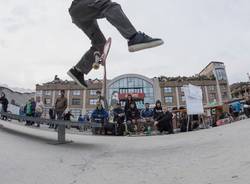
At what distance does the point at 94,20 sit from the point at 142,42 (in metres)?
0.85

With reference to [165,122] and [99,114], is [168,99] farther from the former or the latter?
[99,114]

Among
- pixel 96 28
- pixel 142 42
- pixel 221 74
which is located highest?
pixel 221 74

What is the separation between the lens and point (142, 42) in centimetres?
231

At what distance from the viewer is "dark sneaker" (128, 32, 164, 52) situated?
232cm

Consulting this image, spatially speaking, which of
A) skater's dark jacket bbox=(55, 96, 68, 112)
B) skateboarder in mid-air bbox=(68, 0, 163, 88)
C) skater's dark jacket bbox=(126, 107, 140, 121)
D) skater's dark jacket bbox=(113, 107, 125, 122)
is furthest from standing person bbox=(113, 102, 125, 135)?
skateboarder in mid-air bbox=(68, 0, 163, 88)

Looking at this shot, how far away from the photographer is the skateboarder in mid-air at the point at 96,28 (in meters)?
2.35

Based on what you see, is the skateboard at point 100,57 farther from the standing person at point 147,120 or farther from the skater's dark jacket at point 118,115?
the standing person at point 147,120

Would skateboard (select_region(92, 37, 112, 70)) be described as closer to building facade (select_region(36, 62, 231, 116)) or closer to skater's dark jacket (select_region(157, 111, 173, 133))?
skater's dark jacket (select_region(157, 111, 173, 133))

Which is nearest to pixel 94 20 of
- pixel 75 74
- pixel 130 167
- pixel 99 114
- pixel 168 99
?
pixel 75 74

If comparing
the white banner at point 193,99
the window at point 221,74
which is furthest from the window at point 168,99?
the white banner at point 193,99

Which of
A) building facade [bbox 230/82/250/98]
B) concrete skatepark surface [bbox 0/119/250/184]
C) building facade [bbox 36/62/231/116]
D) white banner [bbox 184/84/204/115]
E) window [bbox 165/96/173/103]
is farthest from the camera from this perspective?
window [bbox 165/96/173/103]

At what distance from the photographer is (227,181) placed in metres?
1.18

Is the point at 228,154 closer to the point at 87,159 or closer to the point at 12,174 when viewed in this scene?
the point at 87,159

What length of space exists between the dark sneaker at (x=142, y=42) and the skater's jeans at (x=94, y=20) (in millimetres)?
62
